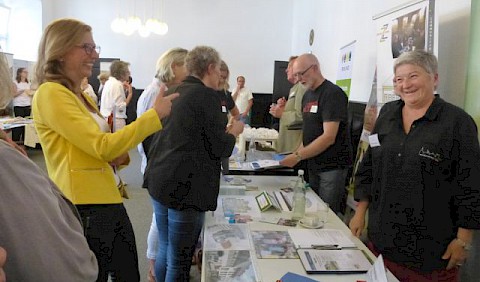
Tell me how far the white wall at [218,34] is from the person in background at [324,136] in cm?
571

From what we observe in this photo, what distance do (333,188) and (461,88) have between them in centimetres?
90

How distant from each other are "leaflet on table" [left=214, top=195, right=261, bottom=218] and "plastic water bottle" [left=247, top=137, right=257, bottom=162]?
32.6 inches

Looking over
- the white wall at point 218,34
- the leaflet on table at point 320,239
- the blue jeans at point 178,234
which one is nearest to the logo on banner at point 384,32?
the leaflet on table at point 320,239

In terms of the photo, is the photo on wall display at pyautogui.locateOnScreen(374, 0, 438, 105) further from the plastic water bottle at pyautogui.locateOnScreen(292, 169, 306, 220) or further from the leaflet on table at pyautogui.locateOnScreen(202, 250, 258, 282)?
the leaflet on table at pyautogui.locateOnScreen(202, 250, 258, 282)

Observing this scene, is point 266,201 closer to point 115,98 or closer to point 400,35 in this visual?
point 400,35

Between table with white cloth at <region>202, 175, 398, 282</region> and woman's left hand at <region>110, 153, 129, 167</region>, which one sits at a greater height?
woman's left hand at <region>110, 153, 129, 167</region>

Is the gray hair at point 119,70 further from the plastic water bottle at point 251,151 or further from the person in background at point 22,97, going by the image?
the person in background at point 22,97

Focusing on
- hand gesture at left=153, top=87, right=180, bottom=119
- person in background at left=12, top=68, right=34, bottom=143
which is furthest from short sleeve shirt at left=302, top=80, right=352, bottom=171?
person in background at left=12, top=68, right=34, bottom=143

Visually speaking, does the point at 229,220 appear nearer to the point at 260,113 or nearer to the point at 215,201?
the point at 215,201

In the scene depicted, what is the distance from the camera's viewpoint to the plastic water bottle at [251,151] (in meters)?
2.94

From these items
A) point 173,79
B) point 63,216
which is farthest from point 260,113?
point 63,216

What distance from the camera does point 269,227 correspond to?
1683mm

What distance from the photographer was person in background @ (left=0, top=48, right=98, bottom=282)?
0.64 m

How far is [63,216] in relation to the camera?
0.77m
